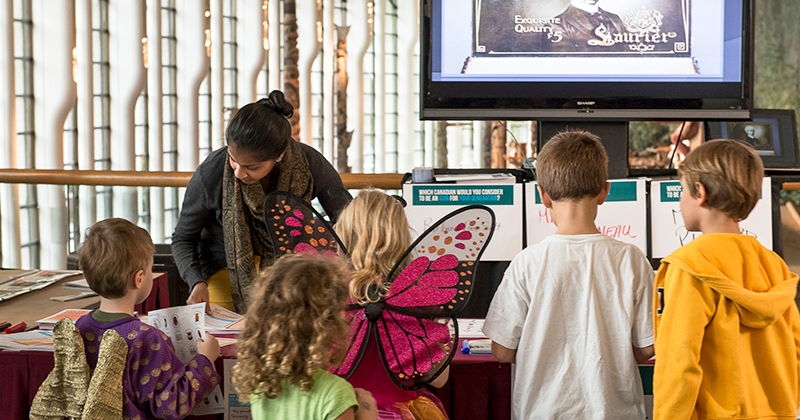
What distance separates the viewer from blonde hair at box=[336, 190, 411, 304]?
200cm

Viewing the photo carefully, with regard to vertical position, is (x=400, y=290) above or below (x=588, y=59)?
below

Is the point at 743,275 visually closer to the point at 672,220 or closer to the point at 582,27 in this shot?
the point at 672,220

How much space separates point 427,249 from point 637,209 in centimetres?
117

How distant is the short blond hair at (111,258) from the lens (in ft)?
6.76

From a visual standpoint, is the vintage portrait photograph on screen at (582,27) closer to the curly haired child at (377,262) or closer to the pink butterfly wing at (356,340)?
the curly haired child at (377,262)

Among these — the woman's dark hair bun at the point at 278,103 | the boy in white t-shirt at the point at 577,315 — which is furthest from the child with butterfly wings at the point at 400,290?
the woman's dark hair bun at the point at 278,103

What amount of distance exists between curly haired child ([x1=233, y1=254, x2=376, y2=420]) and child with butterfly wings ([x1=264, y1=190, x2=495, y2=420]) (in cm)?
24

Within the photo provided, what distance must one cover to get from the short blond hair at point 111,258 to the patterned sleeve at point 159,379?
0.13 m

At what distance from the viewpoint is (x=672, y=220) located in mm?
2984

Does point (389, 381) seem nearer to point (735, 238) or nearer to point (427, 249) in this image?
point (427, 249)

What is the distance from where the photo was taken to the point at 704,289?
1.90 meters

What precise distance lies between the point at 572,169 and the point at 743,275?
432 millimetres

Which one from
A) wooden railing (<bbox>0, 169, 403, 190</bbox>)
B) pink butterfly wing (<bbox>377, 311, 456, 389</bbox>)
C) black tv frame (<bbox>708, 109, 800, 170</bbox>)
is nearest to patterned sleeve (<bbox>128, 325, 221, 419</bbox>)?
pink butterfly wing (<bbox>377, 311, 456, 389</bbox>)

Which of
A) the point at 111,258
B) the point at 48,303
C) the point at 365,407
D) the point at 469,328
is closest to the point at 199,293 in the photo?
the point at 48,303
